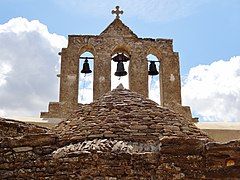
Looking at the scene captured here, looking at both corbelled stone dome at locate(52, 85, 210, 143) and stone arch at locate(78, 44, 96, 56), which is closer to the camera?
corbelled stone dome at locate(52, 85, 210, 143)

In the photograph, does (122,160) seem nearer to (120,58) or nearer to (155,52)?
(120,58)

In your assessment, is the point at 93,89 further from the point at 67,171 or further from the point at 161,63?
the point at 67,171

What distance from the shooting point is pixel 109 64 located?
10.0 metres

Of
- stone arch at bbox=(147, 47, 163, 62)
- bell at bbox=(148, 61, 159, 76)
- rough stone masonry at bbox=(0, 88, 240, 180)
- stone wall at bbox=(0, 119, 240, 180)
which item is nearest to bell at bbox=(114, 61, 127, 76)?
bell at bbox=(148, 61, 159, 76)

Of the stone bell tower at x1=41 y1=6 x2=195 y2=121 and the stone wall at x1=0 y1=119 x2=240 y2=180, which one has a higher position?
the stone bell tower at x1=41 y1=6 x2=195 y2=121

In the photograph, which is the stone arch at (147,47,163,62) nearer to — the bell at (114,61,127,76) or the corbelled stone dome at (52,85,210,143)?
the bell at (114,61,127,76)

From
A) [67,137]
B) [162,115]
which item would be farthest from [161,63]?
[67,137]

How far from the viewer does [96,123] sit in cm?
566

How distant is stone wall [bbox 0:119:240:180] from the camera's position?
15.4 feet

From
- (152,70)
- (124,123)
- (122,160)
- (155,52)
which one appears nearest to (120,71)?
(152,70)

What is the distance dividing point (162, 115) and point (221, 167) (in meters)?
1.43

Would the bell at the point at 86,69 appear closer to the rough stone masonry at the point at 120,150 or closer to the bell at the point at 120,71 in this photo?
the bell at the point at 120,71

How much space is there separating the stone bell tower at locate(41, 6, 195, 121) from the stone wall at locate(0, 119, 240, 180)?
4392mm

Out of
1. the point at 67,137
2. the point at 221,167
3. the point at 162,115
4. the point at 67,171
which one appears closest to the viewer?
A: the point at 221,167
